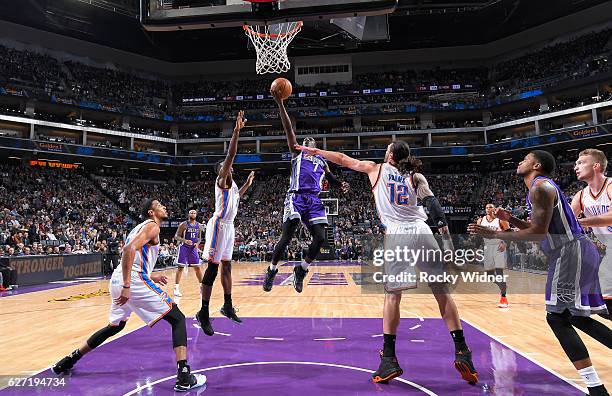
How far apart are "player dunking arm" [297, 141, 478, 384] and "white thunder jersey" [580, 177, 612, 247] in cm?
172

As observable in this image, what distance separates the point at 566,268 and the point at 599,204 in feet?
5.32

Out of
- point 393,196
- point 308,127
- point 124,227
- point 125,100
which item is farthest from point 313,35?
point 393,196

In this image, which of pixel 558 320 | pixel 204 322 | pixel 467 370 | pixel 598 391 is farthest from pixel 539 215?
pixel 204 322

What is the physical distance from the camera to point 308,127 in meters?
40.0

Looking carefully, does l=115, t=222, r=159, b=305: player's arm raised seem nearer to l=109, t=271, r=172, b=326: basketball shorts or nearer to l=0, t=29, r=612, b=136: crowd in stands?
l=109, t=271, r=172, b=326: basketball shorts

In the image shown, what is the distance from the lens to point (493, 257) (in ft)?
30.3

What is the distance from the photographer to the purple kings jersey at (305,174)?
5.51 meters

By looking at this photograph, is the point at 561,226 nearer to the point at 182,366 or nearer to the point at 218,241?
the point at 182,366

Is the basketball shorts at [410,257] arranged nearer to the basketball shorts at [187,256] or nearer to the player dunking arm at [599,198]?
the player dunking arm at [599,198]

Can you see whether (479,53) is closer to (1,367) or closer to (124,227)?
(124,227)

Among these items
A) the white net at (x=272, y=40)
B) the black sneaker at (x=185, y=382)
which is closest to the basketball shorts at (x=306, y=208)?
the black sneaker at (x=185, y=382)

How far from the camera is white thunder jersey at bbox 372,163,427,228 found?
4.25 metres

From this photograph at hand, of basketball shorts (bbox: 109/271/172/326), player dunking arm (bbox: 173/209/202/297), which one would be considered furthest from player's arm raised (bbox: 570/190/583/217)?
player dunking arm (bbox: 173/209/202/297)

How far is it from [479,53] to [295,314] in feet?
127
